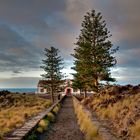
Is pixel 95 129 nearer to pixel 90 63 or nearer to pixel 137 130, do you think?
pixel 137 130

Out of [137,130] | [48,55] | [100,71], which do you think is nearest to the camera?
[137,130]

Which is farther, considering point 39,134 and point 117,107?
point 117,107

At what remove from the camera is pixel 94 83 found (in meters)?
48.5

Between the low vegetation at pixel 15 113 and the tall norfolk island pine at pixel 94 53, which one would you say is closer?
the low vegetation at pixel 15 113

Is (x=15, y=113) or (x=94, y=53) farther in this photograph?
(x=94, y=53)

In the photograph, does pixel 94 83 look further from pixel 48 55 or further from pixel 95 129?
pixel 95 129

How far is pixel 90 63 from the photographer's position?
154 ft

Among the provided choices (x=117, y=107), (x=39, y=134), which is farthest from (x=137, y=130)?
(x=117, y=107)

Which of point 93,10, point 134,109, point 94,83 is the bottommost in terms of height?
point 134,109

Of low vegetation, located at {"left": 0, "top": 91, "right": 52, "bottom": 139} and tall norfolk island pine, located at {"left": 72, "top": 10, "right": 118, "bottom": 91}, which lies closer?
low vegetation, located at {"left": 0, "top": 91, "right": 52, "bottom": 139}

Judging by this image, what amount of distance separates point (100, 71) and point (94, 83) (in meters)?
2.50

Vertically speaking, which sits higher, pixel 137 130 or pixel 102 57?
pixel 102 57

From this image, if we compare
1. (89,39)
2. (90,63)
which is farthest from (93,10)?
(90,63)

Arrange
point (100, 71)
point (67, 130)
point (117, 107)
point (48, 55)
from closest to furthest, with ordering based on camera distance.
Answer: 1. point (67, 130)
2. point (117, 107)
3. point (100, 71)
4. point (48, 55)
